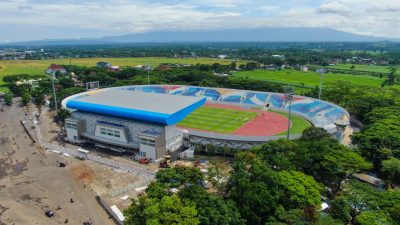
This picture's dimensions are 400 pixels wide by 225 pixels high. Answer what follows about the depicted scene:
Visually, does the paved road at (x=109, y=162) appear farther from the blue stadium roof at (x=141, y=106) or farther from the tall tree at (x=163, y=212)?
the tall tree at (x=163, y=212)

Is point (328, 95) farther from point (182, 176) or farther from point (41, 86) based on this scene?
point (41, 86)

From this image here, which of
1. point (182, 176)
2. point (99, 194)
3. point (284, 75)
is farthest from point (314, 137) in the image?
point (284, 75)

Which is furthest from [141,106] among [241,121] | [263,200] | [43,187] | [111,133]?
[263,200]

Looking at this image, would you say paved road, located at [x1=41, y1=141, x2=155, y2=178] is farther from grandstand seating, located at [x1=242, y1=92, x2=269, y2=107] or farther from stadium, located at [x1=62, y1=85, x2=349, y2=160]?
grandstand seating, located at [x1=242, y1=92, x2=269, y2=107]

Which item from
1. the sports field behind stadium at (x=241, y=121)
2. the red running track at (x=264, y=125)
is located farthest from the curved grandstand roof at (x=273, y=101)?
the red running track at (x=264, y=125)

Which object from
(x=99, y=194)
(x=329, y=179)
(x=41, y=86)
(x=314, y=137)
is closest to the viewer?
(x=329, y=179)

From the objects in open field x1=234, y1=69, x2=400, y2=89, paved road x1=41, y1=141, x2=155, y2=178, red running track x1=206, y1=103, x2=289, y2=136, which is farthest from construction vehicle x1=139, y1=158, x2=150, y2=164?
open field x1=234, y1=69, x2=400, y2=89
